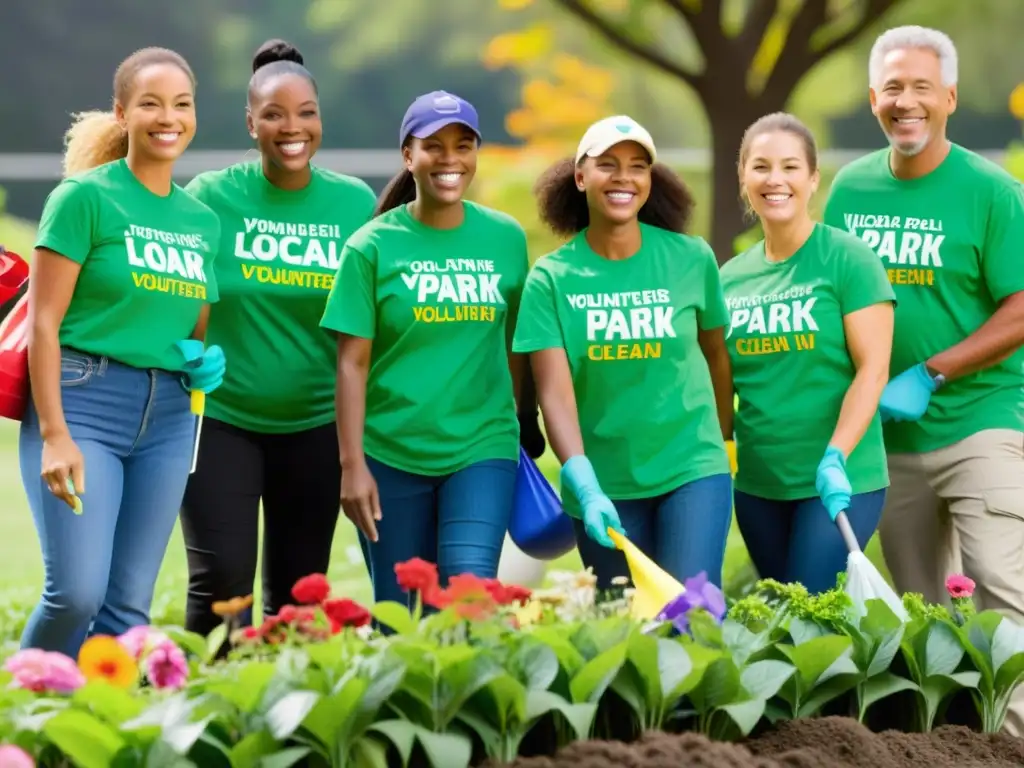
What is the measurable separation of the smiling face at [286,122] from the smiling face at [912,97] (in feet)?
5.74

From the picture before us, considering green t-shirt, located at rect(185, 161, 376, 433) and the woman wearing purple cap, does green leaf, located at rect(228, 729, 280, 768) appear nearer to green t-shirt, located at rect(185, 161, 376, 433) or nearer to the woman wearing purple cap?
the woman wearing purple cap

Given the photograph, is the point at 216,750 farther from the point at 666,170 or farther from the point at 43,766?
the point at 666,170

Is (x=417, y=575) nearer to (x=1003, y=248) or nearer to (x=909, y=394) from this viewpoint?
(x=909, y=394)

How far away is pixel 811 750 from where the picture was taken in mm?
4164

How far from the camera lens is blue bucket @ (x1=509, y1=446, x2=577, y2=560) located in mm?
5336

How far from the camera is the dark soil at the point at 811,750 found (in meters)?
3.86

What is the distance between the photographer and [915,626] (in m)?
4.62

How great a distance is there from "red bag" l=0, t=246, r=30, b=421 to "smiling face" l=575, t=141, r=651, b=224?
1.60 meters

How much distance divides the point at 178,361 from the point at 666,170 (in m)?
1.55

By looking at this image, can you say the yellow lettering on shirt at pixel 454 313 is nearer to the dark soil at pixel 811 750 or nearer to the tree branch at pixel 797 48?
the dark soil at pixel 811 750

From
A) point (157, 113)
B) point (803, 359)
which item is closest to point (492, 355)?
point (803, 359)

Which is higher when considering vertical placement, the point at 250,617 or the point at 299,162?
the point at 299,162

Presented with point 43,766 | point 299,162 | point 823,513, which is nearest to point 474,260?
point 299,162

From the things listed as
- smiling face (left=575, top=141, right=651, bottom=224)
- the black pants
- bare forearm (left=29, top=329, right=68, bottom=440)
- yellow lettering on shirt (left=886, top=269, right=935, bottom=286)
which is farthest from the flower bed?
yellow lettering on shirt (left=886, top=269, right=935, bottom=286)
